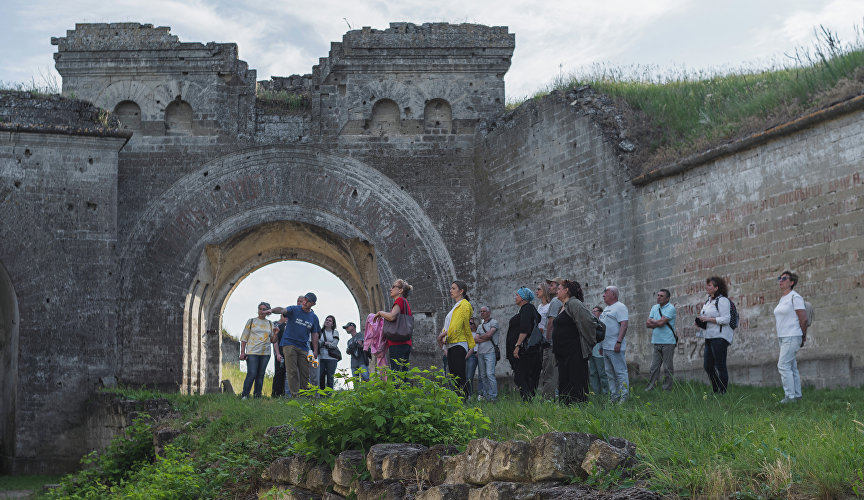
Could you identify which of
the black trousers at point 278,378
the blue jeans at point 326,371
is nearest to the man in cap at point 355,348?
the blue jeans at point 326,371

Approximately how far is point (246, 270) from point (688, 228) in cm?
969

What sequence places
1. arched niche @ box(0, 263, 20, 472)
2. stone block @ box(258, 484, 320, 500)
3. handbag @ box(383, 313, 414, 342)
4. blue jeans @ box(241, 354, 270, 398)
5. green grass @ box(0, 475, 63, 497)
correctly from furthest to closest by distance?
arched niche @ box(0, 263, 20, 472)
blue jeans @ box(241, 354, 270, 398)
green grass @ box(0, 475, 63, 497)
handbag @ box(383, 313, 414, 342)
stone block @ box(258, 484, 320, 500)

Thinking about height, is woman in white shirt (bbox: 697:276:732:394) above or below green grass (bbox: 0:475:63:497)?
above

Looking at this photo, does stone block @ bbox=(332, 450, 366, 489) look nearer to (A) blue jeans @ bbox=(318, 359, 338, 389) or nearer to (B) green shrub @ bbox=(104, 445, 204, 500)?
→ (B) green shrub @ bbox=(104, 445, 204, 500)

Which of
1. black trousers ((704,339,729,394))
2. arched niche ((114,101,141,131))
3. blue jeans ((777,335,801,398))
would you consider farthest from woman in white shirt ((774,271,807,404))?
arched niche ((114,101,141,131))

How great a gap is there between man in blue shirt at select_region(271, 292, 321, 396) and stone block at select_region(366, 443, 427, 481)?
693 cm

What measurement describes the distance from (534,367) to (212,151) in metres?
9.18

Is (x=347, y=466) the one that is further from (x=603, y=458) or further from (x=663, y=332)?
(x=663, y=332)

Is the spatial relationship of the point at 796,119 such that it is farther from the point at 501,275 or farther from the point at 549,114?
the point at 501,275

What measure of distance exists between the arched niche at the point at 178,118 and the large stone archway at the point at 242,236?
2.89ft

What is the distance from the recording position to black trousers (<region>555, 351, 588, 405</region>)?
30.6ft

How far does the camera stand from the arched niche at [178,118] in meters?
18.3

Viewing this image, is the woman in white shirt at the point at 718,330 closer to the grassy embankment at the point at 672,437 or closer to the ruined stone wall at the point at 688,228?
the grassy embankment at the point at 672,437

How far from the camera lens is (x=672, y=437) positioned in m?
5.88
